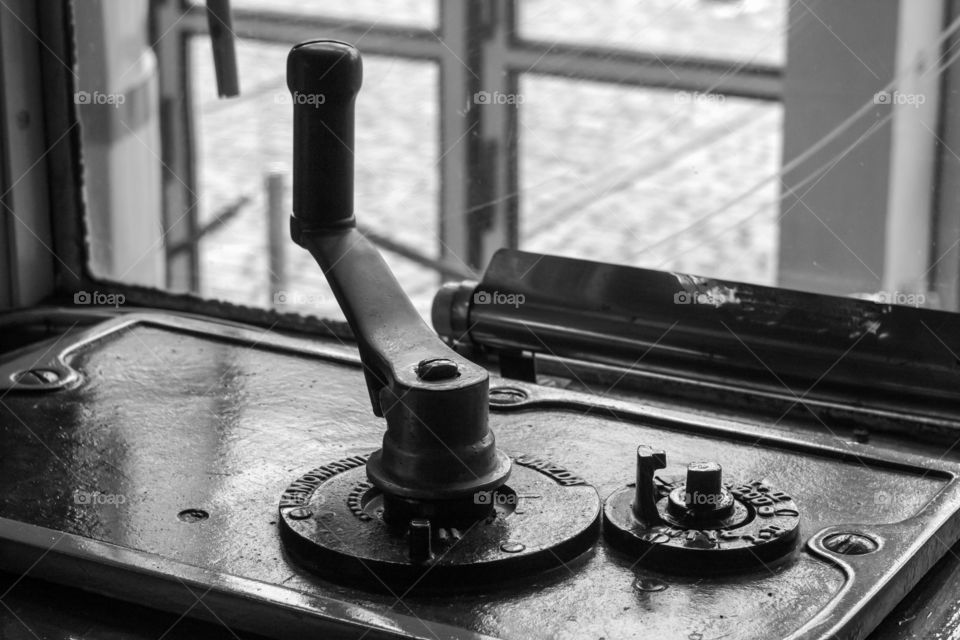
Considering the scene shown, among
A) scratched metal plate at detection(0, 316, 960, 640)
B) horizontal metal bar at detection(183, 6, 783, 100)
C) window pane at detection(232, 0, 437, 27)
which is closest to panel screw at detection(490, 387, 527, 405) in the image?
scratched metal plate at detection(0, 316, 960, 640)

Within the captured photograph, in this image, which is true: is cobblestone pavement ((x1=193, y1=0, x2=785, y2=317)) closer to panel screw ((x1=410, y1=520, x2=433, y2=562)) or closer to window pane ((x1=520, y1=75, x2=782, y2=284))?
window pane ((x1=520, y1=75, x2=782, y2=284))

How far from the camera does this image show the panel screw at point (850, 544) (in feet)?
2.75

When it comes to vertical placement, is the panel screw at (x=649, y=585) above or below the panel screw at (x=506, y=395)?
below

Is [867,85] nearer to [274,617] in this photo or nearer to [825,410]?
[825,410]

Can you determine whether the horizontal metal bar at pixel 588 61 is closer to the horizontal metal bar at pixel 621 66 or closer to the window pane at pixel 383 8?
the horizontal metal bar at pixel 621 66

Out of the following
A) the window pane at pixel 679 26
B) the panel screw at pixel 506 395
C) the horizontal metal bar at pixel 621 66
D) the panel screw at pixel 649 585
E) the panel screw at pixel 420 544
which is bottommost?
the panel screw at pixel 649 585

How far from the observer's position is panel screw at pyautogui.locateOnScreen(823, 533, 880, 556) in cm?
84

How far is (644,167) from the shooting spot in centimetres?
249

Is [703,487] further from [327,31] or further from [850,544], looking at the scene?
[327,31]

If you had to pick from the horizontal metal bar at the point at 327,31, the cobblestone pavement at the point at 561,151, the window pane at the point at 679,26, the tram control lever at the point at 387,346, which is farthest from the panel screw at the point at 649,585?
the cobblestone pavement at the point at 561,151

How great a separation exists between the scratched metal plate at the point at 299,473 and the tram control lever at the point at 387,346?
76 millimetres

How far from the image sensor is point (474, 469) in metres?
0.84

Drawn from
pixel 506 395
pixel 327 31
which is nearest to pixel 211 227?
pixel 327 31

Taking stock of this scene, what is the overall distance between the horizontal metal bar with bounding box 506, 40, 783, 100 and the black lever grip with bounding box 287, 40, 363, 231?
1.00 meters
